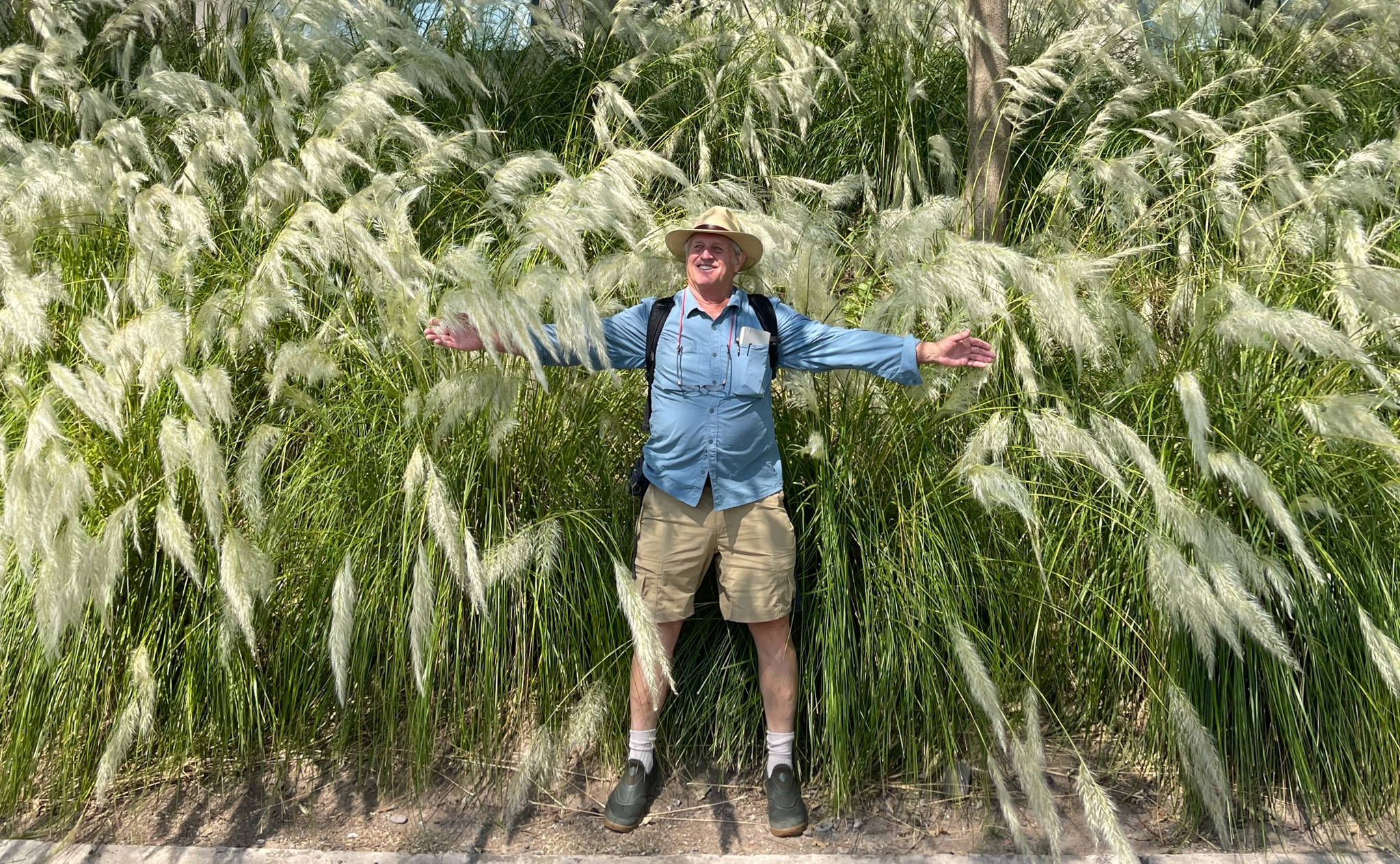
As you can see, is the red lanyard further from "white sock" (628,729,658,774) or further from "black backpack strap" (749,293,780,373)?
"white sock" (628,729,658,774)

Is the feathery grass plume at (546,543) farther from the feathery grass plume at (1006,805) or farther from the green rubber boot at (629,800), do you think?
the feathery grass plume at (1006,805)

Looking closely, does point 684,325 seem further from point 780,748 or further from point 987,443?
point 780,748

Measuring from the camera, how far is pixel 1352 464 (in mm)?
3633

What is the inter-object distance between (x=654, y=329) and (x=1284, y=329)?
1.85m

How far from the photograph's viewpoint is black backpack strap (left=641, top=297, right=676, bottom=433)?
3525 mm

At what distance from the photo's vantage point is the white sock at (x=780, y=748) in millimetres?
3527

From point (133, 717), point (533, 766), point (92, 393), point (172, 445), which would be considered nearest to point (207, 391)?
point (172, 445)

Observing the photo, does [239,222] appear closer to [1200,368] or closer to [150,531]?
[150,531]

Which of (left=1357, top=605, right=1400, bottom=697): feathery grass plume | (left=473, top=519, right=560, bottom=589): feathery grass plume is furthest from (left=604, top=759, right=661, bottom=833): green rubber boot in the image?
(left=1357, top=605, right=1400, bottom=697): feathery grass plume

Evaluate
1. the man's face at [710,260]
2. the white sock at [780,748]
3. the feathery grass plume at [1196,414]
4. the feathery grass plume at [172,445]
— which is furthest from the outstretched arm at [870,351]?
the feathery grass plume at [172,445]

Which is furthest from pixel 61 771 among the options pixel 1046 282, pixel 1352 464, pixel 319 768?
pixel 1352 464

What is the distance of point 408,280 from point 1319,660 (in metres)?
3.21

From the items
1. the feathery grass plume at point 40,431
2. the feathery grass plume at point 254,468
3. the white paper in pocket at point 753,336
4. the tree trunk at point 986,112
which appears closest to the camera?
the feathery grass plume at point 40,431

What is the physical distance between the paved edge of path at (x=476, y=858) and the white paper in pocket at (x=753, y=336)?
5.27 ft
